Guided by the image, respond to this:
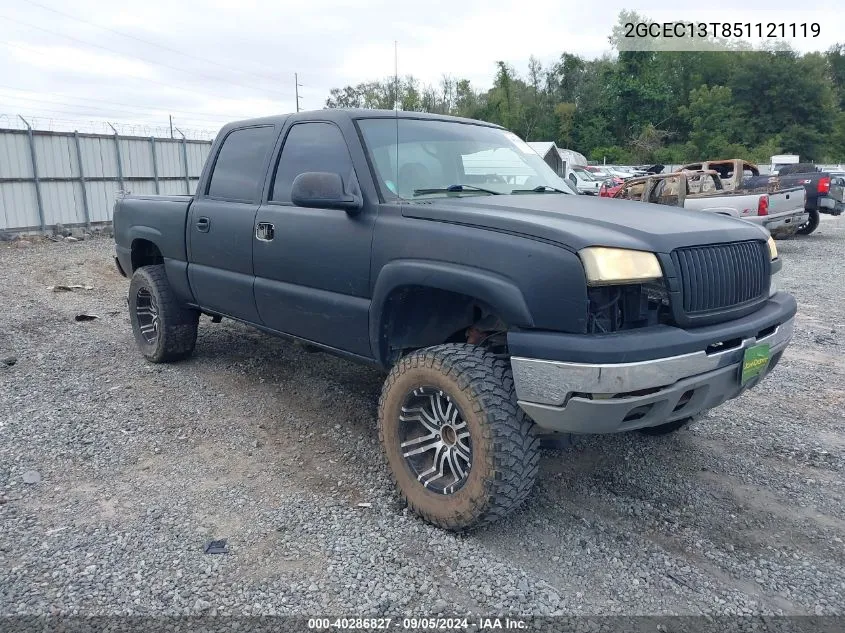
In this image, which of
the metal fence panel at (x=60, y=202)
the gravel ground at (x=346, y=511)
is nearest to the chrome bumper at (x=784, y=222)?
the gravel ground at (x=346, y=511)

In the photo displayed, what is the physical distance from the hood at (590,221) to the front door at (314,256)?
1.48 ft

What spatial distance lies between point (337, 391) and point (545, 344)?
8.60 ft

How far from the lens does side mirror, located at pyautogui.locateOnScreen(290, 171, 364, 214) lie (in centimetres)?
334

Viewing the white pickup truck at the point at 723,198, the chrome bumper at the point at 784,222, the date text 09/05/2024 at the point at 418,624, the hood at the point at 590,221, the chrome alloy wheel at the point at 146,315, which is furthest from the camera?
the chrome bumper at the point at 784,222

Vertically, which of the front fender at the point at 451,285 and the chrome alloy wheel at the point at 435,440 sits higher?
the front fender at the point at 451,285

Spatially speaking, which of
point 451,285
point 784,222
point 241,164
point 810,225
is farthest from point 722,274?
point 810,225

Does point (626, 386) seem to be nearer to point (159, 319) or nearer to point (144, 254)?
point (159, 319)

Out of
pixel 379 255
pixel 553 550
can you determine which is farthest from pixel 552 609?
pixel 379 255

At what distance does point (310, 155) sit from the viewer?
400cm

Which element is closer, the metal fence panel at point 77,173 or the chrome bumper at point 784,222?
the chrome bumper at point 784,222

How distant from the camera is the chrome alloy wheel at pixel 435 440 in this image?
10.0 feet

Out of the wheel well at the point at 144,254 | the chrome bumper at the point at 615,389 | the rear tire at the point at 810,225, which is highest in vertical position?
the wheel well at the point at 144,254

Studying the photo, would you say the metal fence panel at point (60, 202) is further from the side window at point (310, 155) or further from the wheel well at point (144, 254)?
the side window at point (310, 155)

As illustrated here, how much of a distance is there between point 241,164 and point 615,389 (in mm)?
3114
